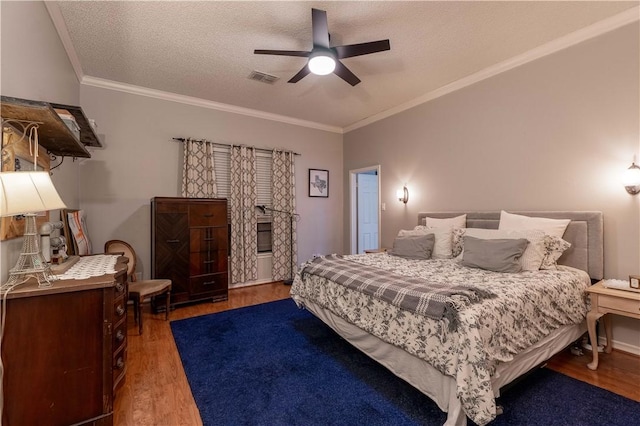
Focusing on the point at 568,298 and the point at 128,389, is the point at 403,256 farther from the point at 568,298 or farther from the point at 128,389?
the point at 128,389

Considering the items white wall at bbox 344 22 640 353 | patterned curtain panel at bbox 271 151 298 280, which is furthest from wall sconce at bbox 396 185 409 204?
patterned curtain panel at bbox 271 151 298 280

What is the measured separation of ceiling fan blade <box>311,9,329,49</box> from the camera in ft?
7.12

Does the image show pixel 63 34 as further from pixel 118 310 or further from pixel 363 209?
pixel 363 209

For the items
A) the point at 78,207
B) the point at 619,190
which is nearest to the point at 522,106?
the point at 619,190

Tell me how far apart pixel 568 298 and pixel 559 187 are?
1246mm

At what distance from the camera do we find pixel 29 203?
1220 mm

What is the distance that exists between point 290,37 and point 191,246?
278cm

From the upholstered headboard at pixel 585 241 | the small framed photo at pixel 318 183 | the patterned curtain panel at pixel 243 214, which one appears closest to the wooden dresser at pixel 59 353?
the patterned curtain panel at pixel 243 214

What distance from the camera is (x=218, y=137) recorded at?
14.7 feet

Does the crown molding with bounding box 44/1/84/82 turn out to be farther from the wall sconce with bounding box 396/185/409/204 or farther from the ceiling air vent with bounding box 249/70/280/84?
the wall sconce with bounding box 396/185/409/204

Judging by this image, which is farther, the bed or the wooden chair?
the wooden chair

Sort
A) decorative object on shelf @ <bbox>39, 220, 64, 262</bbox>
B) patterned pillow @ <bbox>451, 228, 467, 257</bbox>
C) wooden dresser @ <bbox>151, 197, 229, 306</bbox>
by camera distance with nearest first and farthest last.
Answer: decorative object on shelf @ <bbox>39, 220, 64, 262</bbox>, patterned pillow @ <bbox>451, 228, 467, 257</bbox>, wooden dresser @ <bbox>151, 197, 229, 306</bbox>

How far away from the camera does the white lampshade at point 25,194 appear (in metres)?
1.16

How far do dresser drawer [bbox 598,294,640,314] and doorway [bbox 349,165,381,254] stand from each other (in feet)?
11.7
